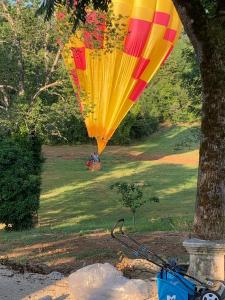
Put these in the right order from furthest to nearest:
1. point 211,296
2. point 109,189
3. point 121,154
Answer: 1. point 121,154
2. point 109,189
3. point 211,296

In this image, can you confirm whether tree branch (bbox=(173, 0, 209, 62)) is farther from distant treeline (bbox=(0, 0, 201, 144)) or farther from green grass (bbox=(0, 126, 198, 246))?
distant treeline (bbox=(0, 0, 201, 144))

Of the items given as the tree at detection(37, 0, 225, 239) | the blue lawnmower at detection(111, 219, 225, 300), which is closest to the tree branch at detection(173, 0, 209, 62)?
the tree at detection(37, 0, 225, 239)

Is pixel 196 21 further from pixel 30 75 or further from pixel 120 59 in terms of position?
pixel 30 75

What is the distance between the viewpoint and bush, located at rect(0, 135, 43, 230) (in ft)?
48.9

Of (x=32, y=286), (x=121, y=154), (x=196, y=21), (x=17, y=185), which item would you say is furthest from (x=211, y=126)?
(x=121, y=154)

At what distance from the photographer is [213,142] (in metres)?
5.72

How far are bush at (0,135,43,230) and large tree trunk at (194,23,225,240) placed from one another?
31.6 ft

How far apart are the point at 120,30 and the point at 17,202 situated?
5498 millimetres

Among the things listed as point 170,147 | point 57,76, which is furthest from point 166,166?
point 57,76

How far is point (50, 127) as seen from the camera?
15.9 metres

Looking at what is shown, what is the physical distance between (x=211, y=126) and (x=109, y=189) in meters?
21.3

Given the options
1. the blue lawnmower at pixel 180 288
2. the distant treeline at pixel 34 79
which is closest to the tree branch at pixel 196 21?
the blue lawnmower at pixel 180 288

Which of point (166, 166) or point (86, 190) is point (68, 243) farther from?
point (166, 166)

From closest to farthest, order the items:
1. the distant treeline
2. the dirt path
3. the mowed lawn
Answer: the mowed lawn
the distant treeline
the dirt path
